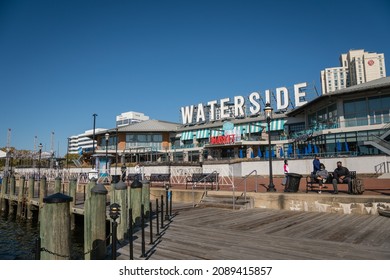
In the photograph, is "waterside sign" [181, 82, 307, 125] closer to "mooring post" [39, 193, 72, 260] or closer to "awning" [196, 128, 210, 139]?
"awning" [196, 128, 210, 139]

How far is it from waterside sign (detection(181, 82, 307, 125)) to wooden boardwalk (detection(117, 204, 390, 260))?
38563 millimetres

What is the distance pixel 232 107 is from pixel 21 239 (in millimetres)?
43029

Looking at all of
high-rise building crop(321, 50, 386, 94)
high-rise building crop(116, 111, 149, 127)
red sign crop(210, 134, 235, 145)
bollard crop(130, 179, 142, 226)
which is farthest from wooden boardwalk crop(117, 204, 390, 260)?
high-rise building crop(116, 111, 149, 127)

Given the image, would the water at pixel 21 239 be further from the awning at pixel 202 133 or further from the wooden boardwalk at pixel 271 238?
the awning at pixel 202 133

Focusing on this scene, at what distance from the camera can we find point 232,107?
5144 cm

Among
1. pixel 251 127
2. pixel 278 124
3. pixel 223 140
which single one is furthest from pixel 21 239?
pixel 251 127

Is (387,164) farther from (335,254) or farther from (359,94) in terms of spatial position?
(335,254)

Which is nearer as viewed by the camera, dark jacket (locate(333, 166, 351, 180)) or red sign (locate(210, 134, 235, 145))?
dark jacket (locate(333, 166, 351, 180))

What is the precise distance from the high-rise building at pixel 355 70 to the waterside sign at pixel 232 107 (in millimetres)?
85223

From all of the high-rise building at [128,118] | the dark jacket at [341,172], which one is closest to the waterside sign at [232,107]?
the dark jacket at [341,172]

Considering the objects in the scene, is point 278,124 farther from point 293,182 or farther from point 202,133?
point 293,182

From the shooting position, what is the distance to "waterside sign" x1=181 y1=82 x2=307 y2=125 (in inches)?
1766

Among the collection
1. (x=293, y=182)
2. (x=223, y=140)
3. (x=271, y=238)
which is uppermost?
(x=223, y=140)
